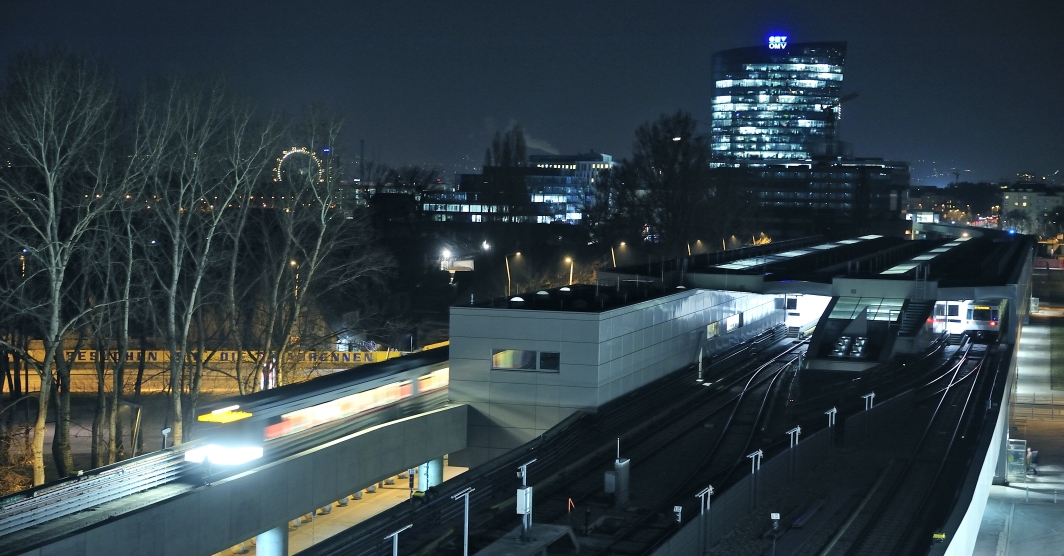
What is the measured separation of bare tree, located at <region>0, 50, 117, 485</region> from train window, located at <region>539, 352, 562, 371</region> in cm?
858

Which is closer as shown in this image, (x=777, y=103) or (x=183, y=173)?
(x=183, y=173)

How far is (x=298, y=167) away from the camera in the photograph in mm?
25812

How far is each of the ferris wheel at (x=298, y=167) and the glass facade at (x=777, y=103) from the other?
15949 cm

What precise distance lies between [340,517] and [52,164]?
8.51m

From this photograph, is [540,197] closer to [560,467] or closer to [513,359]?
[513,359]

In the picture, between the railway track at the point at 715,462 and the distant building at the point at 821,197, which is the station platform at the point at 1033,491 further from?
the distant building at the point at 821,197

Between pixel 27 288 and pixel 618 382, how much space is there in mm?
12274

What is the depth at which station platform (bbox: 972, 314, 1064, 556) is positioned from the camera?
20844mm

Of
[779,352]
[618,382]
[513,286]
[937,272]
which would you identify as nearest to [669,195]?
[513,286]

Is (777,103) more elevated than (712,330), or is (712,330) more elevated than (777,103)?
(777,103)

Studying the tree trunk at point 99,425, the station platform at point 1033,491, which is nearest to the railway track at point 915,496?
the station platform at point 1033,491

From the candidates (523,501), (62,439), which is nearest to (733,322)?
(62,439)

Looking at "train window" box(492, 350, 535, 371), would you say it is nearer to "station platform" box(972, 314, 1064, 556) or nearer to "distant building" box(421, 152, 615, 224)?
"station platform" box(972, 314, 1064, 556)

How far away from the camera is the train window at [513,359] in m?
21.2
